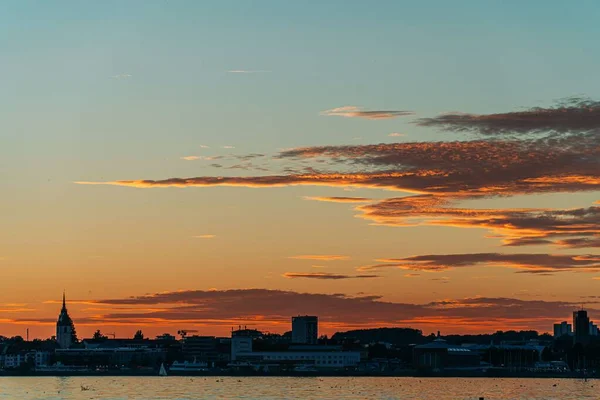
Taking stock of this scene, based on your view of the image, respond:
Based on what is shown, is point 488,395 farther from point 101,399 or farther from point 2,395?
point 2,395

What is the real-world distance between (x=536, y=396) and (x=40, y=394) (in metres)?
64.6

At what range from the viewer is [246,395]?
159500mm

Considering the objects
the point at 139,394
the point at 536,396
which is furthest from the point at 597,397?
the point at 139,394

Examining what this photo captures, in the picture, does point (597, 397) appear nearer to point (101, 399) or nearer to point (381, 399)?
point (381, 399)

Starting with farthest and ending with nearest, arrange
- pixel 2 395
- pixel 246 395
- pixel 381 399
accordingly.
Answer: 1. pixel 2 395
2. pixel 246 395
3. pixel 381 399

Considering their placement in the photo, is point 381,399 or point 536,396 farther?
point 536,396

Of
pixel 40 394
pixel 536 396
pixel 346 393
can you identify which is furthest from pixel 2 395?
pixel 536 396

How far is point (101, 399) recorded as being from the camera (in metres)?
154

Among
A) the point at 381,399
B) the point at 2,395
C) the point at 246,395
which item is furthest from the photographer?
the point at 2,395

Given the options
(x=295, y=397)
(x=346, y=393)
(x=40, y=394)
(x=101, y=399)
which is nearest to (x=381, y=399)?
(x=295, y=397)

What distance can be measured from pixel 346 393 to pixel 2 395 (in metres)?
45.1

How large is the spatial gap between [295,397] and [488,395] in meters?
29.5

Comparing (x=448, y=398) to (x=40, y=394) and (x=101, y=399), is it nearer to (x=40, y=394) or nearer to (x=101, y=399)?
(x=101, y=399)

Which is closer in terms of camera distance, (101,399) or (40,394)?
(101,399)
